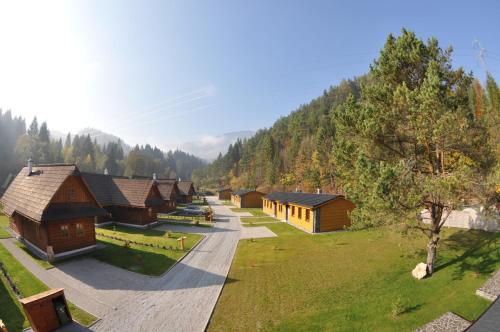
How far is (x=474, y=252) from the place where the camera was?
14.0 metres

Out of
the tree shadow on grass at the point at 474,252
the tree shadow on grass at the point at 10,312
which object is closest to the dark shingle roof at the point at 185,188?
the tree shadow on grass at the point at 10,312

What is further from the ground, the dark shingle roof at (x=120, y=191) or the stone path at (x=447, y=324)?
the dark shingle roof at (x=120, y=191)

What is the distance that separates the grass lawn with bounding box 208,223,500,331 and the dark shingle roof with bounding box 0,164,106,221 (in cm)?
1353

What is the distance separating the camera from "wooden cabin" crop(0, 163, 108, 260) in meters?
17.7

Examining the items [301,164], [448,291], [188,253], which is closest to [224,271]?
[188,253]

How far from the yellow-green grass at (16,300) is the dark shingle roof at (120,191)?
1352 centimetres

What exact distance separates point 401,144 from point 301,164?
188 ft

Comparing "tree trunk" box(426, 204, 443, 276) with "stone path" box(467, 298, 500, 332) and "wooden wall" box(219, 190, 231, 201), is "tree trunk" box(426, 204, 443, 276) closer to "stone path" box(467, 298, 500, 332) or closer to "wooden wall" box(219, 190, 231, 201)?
"stone path" box(467, 298, 500, 332)

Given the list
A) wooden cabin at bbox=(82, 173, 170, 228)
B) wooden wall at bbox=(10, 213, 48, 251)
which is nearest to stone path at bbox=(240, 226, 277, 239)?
wooden cabin at bbox=(82, 173, 170, 228)

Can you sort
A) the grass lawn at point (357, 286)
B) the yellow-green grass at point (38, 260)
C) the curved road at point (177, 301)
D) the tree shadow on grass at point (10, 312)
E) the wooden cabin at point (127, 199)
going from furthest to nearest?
the wooden cabin at point (127, 199), the yellow-green grass at point (38, 260), the curved road at point (177, 301), the grass lawn at point (357, 286), the tree shadow on grass at point (10, 312)

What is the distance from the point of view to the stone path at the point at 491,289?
9664 millimetres

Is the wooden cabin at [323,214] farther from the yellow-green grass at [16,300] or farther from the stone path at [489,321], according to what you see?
the yellow-green grass at [16,300]

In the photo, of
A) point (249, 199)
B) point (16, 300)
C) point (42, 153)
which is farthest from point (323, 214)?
point (42, 153)

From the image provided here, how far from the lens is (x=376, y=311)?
1021 centimetres
